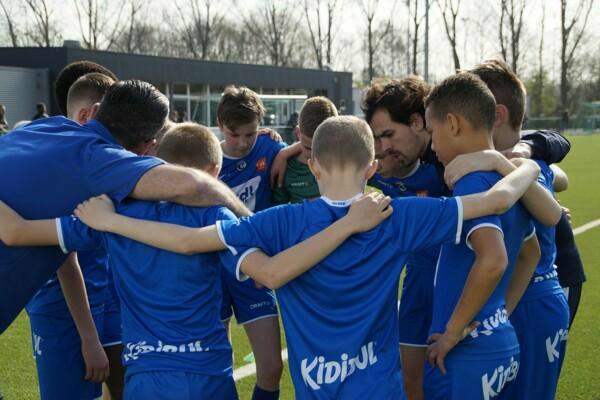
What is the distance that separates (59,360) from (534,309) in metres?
2.37

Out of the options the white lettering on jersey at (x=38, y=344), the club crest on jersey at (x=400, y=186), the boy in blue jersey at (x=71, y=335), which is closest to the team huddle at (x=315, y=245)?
the boy in blue jersey at (x=71, y=335)

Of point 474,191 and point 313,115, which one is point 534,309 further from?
point 313,115

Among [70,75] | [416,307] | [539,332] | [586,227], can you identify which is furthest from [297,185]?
Result: [586,227]

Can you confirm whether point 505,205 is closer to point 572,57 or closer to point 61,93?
point 61,93

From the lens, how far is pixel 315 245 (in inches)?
105

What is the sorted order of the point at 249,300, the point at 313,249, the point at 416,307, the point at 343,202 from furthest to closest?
the point at 249,300
the point at 416,307
the point at 343,202
the point at 313,249

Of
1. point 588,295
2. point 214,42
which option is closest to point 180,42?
point 214,42

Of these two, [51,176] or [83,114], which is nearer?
[51,176]

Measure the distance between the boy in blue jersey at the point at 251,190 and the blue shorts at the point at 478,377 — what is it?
4.87ft

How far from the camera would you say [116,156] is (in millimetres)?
2973

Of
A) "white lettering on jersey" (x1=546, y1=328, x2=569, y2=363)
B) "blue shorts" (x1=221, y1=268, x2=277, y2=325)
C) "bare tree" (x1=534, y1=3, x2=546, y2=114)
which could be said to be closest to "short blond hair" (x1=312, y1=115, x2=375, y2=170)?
"white lettering on jersey" (x1=546, y1=328, x2=569, y2=363)

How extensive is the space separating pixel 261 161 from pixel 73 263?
2.19 meters

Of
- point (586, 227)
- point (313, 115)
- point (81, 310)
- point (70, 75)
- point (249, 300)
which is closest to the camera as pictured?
point (81, 310)

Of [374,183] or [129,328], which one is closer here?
[129,328]
